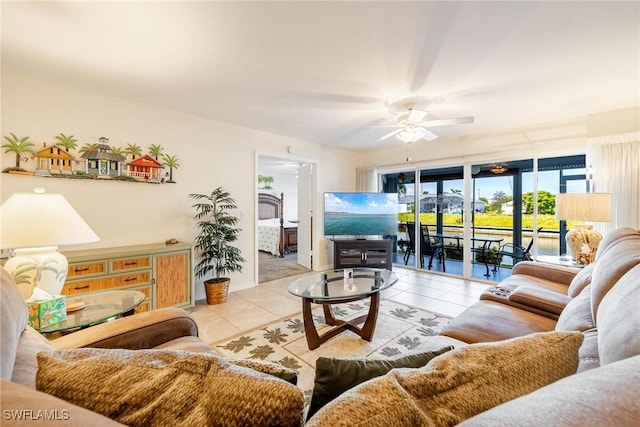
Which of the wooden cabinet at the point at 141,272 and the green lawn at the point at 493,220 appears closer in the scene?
the wooden cabinet at the point at 141,272

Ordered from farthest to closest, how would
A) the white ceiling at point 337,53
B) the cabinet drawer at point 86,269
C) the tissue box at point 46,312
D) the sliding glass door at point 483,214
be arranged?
the sliding glass door at point 483,214, the cabinet drawer at point 86,269, the white ceiling at point 337,53, the tissue box at point 46,312

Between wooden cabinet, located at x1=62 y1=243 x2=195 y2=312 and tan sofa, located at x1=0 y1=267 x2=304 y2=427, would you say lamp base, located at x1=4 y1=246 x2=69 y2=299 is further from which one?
wooden cabinet, located at x1=62 y1=243 x2=195 y2=312

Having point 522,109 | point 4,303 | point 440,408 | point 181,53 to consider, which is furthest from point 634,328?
point 522,109

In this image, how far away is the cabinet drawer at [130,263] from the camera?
2.53 metres

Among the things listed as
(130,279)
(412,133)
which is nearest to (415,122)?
(412,133)

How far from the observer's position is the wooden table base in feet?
7.26

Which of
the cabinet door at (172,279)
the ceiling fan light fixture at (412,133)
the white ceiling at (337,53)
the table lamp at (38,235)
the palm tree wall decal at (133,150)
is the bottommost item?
the cabinet door at (172,279)

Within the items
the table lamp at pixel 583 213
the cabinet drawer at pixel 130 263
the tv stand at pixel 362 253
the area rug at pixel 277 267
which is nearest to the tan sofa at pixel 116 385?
the cabinet drawer at pixel 130 263

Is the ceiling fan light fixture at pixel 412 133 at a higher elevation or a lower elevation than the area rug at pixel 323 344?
higher

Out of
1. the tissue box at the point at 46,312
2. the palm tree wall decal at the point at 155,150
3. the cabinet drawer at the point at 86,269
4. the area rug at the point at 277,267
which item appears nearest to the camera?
the tissue box at the point at 46,312

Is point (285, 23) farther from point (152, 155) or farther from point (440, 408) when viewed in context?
point (152, 155)

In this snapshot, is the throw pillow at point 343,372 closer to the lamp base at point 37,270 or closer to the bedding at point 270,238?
the lamp base at point 37,270

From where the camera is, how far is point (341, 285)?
2.59 m

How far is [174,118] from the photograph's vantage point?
3.26m
